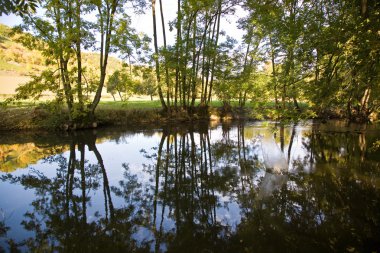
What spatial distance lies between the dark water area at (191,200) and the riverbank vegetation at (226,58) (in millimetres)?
1280

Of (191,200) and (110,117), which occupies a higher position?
(110,117)

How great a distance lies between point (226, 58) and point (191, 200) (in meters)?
19.5

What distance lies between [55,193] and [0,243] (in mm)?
2517

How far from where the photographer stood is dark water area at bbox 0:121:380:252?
4.55 m

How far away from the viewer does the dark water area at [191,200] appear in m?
4.55

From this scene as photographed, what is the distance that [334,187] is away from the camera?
7.07 m

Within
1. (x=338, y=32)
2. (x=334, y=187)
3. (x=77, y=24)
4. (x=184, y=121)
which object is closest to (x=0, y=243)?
(x=338, y=32)

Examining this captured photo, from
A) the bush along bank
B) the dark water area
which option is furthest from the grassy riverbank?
the dark water area

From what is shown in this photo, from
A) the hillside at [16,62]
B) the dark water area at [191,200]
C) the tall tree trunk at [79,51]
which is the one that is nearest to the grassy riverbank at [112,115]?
the tall tree trunk at [79,51]

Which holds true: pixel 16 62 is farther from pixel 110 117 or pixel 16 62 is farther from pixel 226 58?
pixel 226 58

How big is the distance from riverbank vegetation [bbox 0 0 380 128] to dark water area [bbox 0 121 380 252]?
4.20ft

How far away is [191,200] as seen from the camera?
6434mm

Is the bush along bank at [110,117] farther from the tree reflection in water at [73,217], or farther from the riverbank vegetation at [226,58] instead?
the tree reflection in water at [73,217]

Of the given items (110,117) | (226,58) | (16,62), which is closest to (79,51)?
(110,117)
